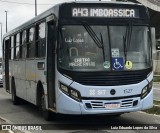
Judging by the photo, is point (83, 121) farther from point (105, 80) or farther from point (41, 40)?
point (41, 40)

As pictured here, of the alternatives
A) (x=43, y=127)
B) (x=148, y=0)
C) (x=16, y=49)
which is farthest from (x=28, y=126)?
(x=148, y=0)

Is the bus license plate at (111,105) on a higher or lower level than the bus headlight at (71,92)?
lower

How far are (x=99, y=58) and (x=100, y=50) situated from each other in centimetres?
20

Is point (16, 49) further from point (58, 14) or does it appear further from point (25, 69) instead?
point (58, 14)

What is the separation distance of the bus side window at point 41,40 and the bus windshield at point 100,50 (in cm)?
166

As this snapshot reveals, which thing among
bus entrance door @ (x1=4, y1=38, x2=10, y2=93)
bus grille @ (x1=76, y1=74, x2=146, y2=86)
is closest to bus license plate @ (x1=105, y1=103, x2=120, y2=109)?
bus grille @ (x1=76, y1=74, x2=146, y2=86)

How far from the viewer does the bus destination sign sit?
441 inches

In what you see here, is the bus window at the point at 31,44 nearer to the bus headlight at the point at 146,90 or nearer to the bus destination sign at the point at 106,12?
the bus destination sign at the point at 106,12

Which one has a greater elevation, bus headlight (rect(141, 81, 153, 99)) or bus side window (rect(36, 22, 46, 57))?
bus side window (rect(36, 22, 46, 57))

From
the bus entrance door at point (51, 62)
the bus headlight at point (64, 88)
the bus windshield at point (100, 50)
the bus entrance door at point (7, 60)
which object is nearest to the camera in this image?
the bus headlight at point (64, 88)

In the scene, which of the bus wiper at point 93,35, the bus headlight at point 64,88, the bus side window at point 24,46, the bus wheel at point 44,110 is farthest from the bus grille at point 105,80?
the bus side window at point 24,46

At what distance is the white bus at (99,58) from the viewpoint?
10.8m

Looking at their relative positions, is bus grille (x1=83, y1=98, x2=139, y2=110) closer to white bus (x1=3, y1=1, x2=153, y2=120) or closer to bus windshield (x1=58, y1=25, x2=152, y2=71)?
white bus (x1=3, y1=1, x2=153, y2=120)

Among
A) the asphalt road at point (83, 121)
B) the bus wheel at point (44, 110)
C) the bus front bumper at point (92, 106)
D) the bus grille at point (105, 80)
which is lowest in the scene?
the asphalt road at point (83, 121)
